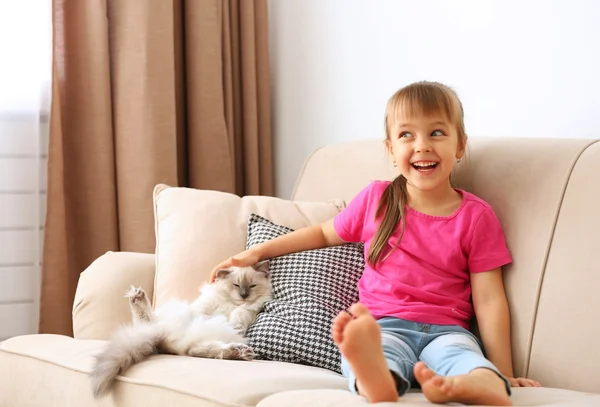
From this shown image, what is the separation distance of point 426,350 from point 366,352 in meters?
0.41

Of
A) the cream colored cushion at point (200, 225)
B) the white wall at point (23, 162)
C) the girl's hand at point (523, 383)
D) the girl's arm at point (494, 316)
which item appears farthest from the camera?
the white wall at point (23, 162)

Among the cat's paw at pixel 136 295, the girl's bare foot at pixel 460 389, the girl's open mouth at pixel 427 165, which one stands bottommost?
the girl's bare foot at pixel 460 389

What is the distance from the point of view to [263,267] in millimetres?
2125

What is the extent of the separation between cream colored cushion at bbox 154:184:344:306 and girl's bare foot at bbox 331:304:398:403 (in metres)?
0.83

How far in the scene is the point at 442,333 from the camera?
1839 mm

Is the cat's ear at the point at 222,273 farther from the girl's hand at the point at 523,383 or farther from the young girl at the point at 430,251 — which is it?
the girl's hand at the point at 523,383

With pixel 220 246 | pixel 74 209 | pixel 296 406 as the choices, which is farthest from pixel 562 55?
pixel 74 209

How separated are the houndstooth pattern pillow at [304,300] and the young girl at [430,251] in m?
0.06

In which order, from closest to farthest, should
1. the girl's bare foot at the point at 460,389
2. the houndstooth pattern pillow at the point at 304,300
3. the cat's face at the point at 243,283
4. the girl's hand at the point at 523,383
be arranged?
the girl's bare foot at the point at 460,389 → the girl's hand at the point at 523,383 → the houndstooth pattern pillow at the point at 304,300 → the cat's face at the point at 243,283

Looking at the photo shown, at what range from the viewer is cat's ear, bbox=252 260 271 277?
2.12 m

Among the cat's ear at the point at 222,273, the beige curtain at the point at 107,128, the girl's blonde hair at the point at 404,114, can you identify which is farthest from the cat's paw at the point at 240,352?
the beige curtain at the point at 107,128

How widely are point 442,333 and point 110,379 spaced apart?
0.72 metres

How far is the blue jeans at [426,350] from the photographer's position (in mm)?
1567

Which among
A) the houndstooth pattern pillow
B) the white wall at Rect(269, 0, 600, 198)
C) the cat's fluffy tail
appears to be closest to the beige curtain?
the white wall at Rect(269, 0, 600, 198)
